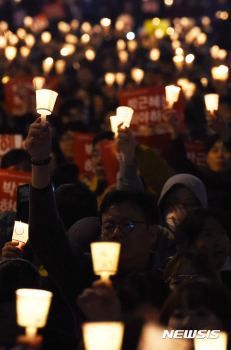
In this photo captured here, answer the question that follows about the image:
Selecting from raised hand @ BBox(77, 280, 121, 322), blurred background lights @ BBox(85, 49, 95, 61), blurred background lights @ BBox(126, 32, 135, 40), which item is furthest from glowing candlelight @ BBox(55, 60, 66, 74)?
raised hand @ BBox(77, 280, 121, 322)

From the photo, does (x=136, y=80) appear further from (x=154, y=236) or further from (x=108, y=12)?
(x=154, y=236)

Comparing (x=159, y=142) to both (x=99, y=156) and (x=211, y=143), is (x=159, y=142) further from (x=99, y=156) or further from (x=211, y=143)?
(x=211, y=143)

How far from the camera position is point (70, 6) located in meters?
19.8

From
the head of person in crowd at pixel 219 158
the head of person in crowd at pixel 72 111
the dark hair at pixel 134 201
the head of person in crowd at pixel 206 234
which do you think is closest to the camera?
the dark hair at pixel 134 201

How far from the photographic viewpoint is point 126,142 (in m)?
4.40

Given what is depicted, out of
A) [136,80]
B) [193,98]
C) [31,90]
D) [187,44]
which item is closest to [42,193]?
[31,90]

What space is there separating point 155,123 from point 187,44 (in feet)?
30.1

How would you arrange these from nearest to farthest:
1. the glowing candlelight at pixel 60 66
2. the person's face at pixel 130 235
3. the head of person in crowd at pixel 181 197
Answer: the person's face at pixel 130 235 → the head of person in crowd at pixel 181 197 → the glowing candlelight at pixel 60 66

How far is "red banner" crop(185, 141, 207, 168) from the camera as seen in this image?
676 centimetres

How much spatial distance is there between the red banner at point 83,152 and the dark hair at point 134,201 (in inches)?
131

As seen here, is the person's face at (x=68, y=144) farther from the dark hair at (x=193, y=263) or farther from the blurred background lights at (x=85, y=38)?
the blurred background lights at (x=85, y=38)

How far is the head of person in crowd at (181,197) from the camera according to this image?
14.8 feet

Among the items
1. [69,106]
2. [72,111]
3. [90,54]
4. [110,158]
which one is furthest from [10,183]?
[90,54]

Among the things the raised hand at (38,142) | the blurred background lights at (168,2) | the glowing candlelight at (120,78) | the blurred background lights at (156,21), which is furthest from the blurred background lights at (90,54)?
the raised hand at (38,142)
